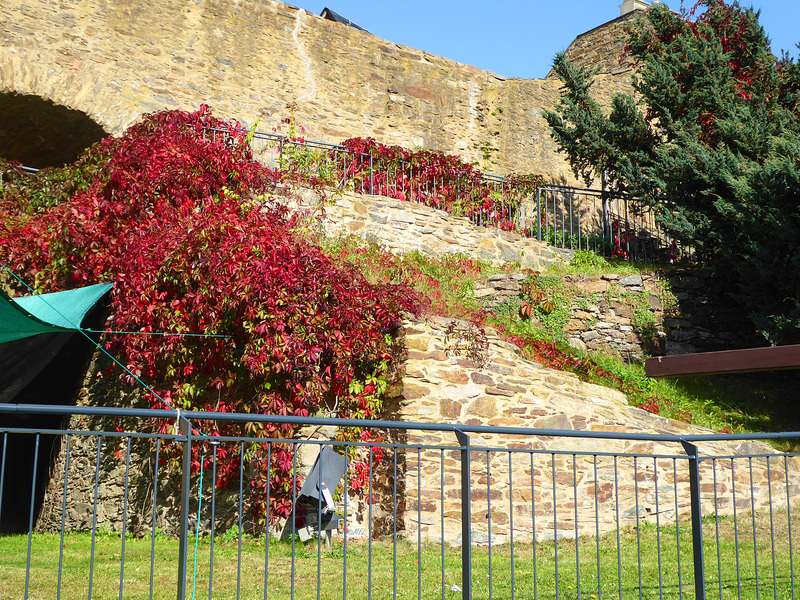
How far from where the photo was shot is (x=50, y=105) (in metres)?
11.2

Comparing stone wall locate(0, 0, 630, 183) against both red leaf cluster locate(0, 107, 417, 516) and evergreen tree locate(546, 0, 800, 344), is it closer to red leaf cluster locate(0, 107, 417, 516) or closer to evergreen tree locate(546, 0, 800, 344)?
evergreen tree locate(546, 0, 800, 344)

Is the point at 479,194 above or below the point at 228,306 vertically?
above

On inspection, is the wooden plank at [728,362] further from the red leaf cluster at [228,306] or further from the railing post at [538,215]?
the railing post at [538,215]

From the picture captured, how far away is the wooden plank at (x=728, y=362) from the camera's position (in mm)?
8016

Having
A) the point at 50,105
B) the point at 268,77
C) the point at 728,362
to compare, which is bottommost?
the point at 728,362

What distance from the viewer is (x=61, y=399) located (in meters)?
7.95

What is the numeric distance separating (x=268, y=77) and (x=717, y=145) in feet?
25.2

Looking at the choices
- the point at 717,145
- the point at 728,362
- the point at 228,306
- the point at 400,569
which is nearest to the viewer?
the point at 400,569

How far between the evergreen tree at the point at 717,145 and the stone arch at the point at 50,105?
7.82 meters

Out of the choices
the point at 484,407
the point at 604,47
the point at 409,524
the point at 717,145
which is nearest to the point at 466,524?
the point at 409,524

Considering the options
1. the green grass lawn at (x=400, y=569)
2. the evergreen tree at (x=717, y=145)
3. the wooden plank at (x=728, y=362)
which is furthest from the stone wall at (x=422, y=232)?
the green grass lawn at (x=400, y=569)

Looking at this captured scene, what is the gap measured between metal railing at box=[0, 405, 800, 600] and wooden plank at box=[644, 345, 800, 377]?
882 millimetres

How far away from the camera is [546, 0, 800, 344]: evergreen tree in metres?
9.74

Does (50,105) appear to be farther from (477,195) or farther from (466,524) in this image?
(466,524)
